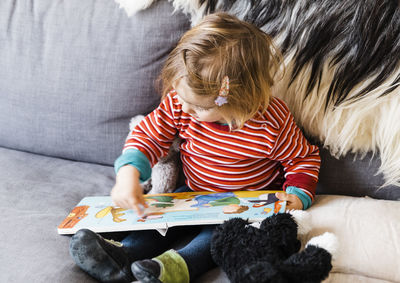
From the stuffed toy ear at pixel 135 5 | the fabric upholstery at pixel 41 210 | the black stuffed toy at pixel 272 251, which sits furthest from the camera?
the stuffed toy ear at pixel 135 5

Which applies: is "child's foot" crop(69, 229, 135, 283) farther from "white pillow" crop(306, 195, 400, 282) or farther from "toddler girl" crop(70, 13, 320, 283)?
"white pillow" crop(306, 195, 400, 282)

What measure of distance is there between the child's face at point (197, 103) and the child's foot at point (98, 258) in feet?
1.07

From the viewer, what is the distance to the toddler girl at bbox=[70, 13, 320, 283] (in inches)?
30.2

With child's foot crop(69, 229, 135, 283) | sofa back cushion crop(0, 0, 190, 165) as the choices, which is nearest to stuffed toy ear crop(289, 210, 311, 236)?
child's foot crop(69, 229, 135, 283)

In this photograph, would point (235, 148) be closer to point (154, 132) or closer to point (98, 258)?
point (154, 132)

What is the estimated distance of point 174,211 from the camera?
86 centimetres

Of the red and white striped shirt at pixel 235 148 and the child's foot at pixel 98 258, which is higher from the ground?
the red and white striped shirt at pixel 235 148

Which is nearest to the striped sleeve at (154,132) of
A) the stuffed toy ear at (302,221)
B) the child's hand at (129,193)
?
the child's hand at (129,193)

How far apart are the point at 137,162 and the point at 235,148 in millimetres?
236

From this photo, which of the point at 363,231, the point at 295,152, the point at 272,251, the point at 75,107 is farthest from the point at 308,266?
the point at 75,107

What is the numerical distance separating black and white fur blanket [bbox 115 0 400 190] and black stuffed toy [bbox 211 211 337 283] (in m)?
0.27

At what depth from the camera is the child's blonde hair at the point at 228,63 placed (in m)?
0.79

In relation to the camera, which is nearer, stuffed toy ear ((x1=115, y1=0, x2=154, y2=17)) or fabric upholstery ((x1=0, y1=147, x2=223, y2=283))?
fabric upholstery ((x1=0, y1=147, x2=223, y2=283))

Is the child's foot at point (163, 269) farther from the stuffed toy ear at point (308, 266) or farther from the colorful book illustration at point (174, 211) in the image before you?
the stuffed toy ear at point (308, 266)
